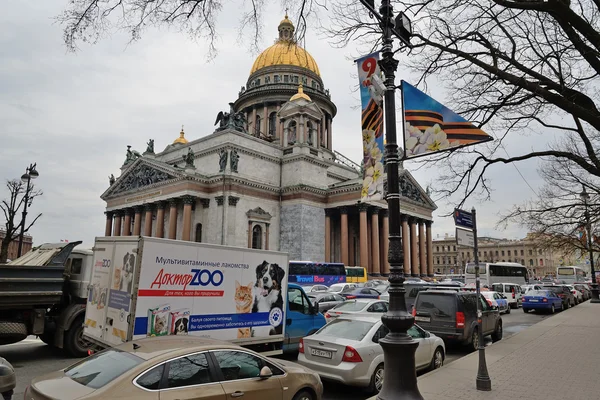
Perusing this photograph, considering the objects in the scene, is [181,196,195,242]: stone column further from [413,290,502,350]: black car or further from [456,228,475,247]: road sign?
[456,228,475,247]: road sign

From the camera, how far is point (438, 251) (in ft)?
382

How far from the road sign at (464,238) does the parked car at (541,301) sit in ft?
70.5

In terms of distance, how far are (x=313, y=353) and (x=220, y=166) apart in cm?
3767

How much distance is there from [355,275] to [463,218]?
1366 inches

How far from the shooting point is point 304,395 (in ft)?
19.6

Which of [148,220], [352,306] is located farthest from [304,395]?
[148,220]

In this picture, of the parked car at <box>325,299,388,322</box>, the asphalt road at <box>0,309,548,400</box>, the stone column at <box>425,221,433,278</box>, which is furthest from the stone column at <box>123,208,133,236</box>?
the parked car at <box>325,299,388,322</box>

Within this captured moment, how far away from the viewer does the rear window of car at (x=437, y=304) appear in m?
12.5

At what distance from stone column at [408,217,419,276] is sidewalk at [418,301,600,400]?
38.0 meters

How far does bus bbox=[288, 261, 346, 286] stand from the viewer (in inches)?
1327

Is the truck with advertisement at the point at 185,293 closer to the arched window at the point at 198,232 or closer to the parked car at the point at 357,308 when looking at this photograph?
the parked car at the point at 357,308

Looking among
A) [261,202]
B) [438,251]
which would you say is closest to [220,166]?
[261,202]

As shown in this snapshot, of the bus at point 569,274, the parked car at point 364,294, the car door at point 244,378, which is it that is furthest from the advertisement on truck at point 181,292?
the bus at point 569,274

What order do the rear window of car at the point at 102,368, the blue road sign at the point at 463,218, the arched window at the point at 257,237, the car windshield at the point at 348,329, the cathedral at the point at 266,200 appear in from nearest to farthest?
1. the rear window of car at the point at 102,368
2. the blue road sign at the point at 463,218
3. the car windshield at the point at 348,329
4. the cathedral at the point at 266,200
5. the arched window at the point at 257,237
